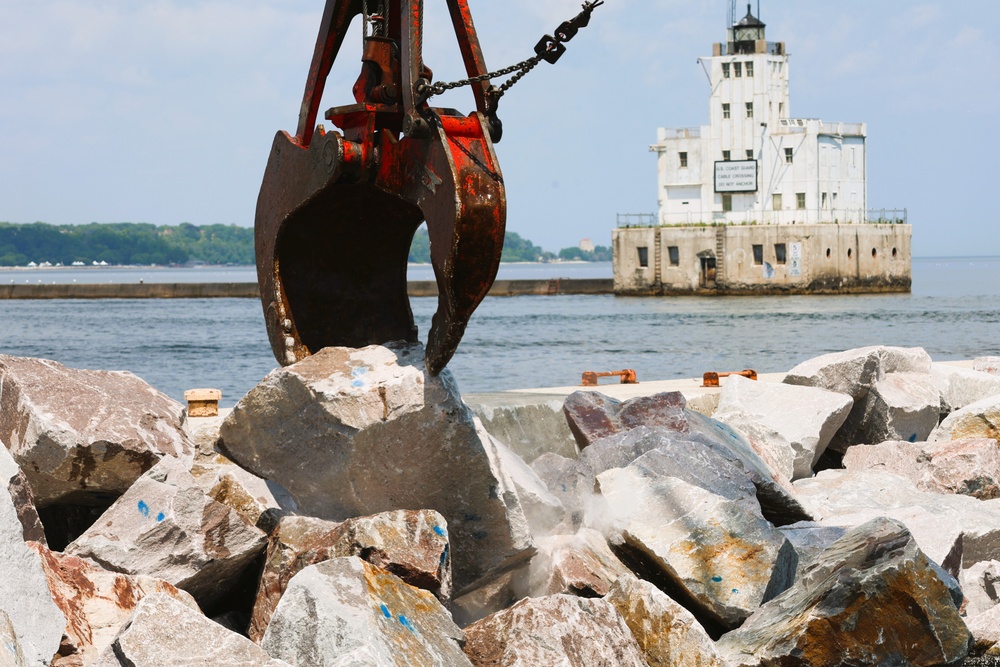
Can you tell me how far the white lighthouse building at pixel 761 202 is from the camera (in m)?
56.8

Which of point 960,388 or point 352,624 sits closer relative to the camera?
point 352,624

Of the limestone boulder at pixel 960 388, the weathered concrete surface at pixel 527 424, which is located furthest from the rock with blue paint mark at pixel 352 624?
the limestone boulder at pixel 960 388

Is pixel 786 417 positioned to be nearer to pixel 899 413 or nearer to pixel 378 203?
pixel 899 413

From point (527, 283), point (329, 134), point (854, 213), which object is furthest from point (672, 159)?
point (329, 134)

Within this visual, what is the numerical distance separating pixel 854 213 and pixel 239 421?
56512 mm

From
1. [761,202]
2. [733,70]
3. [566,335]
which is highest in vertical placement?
[733,70]

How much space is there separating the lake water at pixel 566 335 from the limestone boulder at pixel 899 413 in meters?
15.2

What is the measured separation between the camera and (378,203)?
5.55 meters

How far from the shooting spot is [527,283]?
74312 millimetres

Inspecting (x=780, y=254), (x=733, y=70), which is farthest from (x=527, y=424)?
(x=733, y=70)

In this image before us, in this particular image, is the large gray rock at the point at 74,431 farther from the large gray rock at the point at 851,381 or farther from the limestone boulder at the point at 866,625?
the large gray rock at the point at 851,381

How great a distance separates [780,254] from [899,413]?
4910 cm

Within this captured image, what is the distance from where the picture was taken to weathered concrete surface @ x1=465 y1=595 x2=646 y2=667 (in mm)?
4137

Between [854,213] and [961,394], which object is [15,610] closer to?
[961,394]
